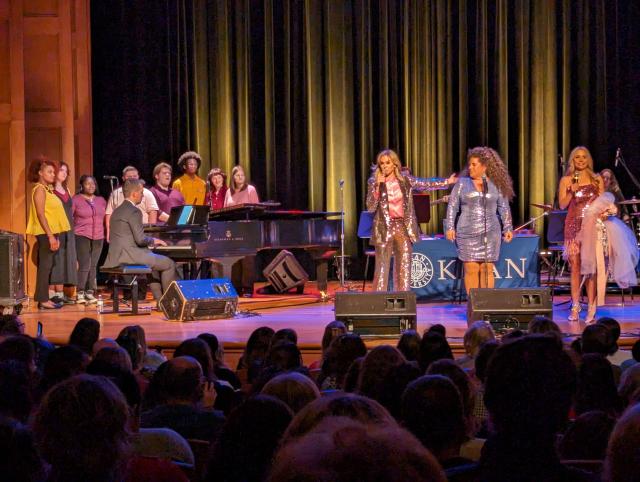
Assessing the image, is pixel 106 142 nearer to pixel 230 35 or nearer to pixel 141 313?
pixel 230 35

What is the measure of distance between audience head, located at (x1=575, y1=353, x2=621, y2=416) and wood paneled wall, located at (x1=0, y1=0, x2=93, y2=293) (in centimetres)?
1026

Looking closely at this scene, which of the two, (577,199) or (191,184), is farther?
(191,184)

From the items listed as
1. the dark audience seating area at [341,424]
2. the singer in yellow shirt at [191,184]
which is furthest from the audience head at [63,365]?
the singer in yellow shirt at [191,184]

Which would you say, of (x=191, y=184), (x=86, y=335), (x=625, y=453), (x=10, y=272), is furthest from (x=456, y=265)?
(x=625, y=453)

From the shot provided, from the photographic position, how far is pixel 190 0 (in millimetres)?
14625

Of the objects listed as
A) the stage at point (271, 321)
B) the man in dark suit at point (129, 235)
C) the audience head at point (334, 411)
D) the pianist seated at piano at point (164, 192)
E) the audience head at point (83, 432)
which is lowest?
the stage at point (271, 321)

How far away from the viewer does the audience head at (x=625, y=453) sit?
66.0 inches

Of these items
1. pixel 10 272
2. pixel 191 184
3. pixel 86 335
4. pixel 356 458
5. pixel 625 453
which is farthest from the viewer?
pixel 191 184

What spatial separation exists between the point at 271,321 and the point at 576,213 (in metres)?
3.20

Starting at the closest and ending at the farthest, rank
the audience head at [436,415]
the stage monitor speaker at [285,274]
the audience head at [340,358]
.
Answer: the audience head at [436,415]
the audience head at [340,358]
the stage monitor speaker at [285,274]

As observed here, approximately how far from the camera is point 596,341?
17.5 ft

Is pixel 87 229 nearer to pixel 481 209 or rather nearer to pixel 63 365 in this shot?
pixel 481 209

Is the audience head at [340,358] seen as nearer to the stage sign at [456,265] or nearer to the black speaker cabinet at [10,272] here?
the stage sign at [456,265]

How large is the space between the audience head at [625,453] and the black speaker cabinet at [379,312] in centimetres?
600
